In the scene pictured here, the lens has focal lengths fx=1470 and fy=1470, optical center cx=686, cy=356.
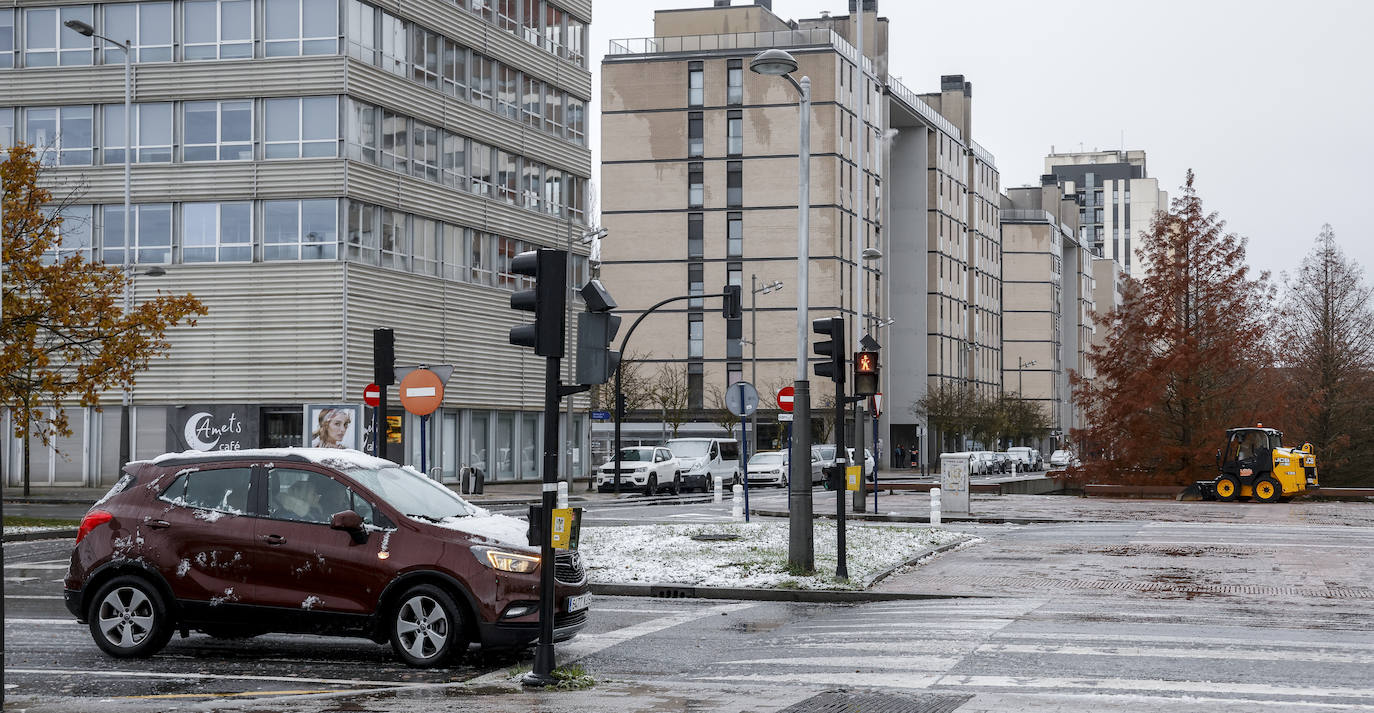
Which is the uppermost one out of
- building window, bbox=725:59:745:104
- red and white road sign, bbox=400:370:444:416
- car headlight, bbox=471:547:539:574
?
building window, bbox=725:59:745:104

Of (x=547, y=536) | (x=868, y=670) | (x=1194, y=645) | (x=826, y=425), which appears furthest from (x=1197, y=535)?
(x=826, y=425)

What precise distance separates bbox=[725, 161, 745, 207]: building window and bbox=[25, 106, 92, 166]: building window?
152 ft

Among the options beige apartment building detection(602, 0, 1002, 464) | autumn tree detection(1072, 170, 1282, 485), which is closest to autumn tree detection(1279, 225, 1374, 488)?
autumn tree detection(1072, 170, 1282, 485)

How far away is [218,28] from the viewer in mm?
45562

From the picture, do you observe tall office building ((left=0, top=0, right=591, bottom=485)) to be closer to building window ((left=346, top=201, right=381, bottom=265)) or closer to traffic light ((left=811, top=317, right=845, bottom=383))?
building window ((left=346, top=201, right=381, bottom=265))

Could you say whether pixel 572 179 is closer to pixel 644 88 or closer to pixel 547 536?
pixel 644 88

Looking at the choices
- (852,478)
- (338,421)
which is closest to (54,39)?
(338,421)

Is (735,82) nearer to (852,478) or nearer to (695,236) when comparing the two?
(695,236)

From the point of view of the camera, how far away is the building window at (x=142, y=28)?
45.7m

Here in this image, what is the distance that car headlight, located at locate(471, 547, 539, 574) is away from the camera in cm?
1102

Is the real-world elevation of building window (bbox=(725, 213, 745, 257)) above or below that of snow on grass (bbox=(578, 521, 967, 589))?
above

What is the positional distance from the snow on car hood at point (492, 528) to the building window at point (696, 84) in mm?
77445

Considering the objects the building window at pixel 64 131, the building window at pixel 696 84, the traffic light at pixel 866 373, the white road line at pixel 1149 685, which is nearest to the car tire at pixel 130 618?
the white road line at pixel 1149 685

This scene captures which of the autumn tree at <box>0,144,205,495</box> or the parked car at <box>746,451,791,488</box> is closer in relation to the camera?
the autumn tree at <box>0,144,205,495</box>
